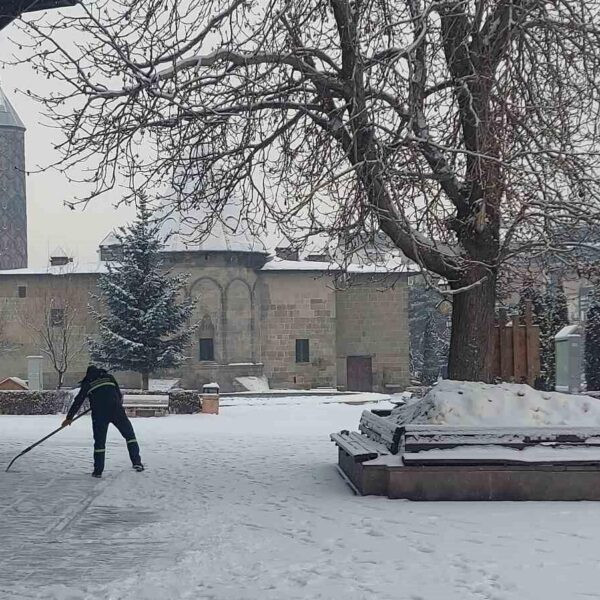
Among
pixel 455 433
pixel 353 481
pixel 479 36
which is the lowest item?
pixel 353 481

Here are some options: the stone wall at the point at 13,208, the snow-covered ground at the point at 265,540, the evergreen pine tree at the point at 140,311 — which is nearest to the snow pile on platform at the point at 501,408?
the snow-covered ground at the point at 265,540

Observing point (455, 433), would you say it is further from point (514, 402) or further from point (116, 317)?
point (116, 317)

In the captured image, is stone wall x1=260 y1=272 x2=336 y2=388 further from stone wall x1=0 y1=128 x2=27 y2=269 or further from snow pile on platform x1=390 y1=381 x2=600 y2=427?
stone wall x1=0 y1=128 x2=27 y2=269

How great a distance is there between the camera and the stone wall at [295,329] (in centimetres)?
4106

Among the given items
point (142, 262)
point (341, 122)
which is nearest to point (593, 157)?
point (341, 122)

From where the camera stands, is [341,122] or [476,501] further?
[341,122]

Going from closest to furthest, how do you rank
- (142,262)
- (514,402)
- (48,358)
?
(514,402) → (142,262) → (48,358)

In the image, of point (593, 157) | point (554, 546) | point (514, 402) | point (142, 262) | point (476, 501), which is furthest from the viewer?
point (142, 262)

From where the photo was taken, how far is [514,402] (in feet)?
30.0

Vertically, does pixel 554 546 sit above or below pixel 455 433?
below

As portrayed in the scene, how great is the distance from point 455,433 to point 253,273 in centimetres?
3246

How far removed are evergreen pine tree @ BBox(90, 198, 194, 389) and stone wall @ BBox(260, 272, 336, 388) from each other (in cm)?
915

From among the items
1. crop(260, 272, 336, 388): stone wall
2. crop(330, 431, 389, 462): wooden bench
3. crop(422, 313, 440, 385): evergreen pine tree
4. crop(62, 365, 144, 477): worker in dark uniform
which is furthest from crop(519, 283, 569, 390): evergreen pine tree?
crop(422, 313, 440, 385): evergreen pine tree

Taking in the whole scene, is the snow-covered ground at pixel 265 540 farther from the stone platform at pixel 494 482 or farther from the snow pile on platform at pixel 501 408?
the snow pile on platform at pixel 501 408
